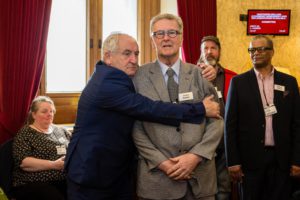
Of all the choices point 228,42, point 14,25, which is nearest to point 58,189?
point 14,25

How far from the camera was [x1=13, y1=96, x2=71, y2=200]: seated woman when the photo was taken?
3.49m

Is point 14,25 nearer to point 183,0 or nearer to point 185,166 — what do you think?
point 183,0

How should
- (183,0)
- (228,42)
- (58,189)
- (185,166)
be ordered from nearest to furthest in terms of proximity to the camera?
(185,166) < (58,189) < (183,0) < (228,42)

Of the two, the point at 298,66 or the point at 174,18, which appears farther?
the point at 298,66

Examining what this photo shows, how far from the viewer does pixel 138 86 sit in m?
2.25

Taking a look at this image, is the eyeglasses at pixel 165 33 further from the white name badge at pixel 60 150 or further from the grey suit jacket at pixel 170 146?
the white name badge at pixel 60 150

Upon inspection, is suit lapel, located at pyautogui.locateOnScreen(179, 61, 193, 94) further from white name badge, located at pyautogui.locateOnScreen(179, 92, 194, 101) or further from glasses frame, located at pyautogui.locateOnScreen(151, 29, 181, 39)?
glasses frame, located at pyautogui.locateOnScreen(151, 29, 181, 39)

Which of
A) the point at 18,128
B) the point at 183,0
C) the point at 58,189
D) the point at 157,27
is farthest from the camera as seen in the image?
the point at 183,0

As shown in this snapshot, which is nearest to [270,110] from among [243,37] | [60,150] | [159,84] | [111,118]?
[159,84]

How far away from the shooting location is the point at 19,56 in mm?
4133

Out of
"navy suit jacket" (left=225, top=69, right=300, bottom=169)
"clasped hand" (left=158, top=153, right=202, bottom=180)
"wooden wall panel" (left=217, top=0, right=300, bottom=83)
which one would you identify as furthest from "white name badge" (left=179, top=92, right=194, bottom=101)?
"wooden wall panel" (left=217, top=0, right=300, bottom=83)

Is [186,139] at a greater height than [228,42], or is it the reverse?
[228,42]

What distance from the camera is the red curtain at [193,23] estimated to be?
5.38 metres

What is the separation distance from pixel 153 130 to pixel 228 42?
4071 mm
